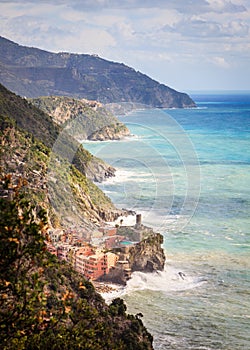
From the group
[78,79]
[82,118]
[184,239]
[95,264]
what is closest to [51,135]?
[82,118]

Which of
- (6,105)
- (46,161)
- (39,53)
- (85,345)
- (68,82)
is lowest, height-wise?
(85,345)

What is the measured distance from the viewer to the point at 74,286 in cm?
1180

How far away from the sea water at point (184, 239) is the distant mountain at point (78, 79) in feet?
111

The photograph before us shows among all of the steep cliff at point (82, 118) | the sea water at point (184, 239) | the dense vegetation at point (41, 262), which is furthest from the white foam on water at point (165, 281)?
the steep cliff at point (82, 118)

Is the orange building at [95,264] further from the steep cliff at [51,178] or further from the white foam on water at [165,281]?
the steep cliff at [51,178]

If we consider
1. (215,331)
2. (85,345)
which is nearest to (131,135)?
(215,331)

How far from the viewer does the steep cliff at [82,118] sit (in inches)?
741

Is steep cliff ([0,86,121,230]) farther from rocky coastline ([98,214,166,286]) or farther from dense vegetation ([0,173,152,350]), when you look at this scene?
dense vegetation ([0,173,152,350])

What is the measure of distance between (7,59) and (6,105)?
5157 centimetres

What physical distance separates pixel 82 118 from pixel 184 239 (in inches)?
284

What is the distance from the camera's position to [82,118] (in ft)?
78.2

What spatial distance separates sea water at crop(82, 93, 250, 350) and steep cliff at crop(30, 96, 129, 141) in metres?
0.61

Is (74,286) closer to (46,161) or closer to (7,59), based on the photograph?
(46,161)

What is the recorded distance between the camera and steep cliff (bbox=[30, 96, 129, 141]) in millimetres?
18828
